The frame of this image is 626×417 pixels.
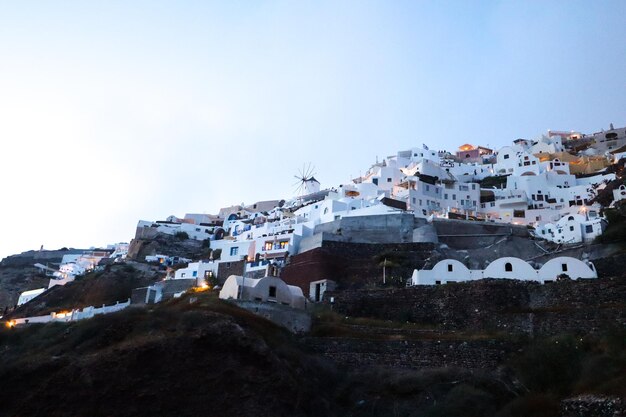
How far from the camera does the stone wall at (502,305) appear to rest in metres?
26.9

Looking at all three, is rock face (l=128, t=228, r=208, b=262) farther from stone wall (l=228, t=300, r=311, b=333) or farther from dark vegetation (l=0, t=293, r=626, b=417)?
dark vegetation (l=0, t=293, r=626, b=417)

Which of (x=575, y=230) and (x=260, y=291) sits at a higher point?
(x=575, y=230)

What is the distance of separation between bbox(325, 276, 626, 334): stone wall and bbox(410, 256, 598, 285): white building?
2.73m

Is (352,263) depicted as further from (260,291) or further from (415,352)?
(415,352)

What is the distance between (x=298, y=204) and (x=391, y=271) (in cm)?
3398

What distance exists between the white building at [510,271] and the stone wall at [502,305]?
2726 millimetres

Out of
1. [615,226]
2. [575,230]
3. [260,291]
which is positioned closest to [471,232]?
[575,230]

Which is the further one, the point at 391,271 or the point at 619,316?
the point at 391,271

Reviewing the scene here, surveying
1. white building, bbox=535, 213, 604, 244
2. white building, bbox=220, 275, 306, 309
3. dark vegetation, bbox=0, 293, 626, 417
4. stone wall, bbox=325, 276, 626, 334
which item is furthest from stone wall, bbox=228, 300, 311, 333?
white building, bbox=535, 213, 604, 244

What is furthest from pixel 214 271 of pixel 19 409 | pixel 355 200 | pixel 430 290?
pixel 19 409

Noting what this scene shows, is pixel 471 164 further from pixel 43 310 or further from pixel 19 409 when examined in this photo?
pixel 19 409

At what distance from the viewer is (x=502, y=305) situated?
3067 cm

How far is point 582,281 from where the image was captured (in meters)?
29.9

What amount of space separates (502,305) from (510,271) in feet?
15.8
